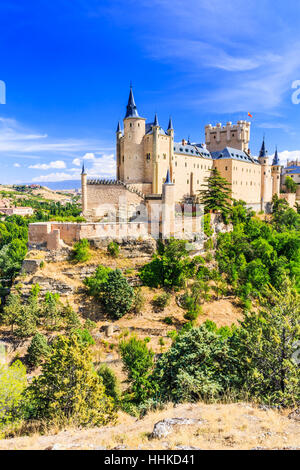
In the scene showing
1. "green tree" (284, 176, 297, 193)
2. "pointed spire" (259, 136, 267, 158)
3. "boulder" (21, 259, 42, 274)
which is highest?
"pointed spire" (259, 136, 267, 158)

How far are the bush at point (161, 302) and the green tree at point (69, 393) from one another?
52.4ft

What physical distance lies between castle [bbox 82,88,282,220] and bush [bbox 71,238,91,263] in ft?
18.5

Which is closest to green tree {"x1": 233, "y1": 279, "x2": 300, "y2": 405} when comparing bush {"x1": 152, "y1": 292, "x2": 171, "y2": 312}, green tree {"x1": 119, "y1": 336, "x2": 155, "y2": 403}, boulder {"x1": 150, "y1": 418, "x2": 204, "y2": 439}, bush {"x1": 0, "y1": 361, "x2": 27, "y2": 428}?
boulder {"x1": 150, "y1": 418, "x2": 204, "y2": 439}

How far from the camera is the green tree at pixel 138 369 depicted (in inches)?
750

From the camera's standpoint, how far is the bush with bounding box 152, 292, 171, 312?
97.9ft

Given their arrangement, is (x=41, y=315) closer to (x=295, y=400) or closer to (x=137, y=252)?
(x=137, y=252)

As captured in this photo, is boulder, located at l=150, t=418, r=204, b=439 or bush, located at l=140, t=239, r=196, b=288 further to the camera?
bush, located at l=140, t=239, r=196, b=288

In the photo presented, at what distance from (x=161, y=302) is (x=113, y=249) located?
25.4ft

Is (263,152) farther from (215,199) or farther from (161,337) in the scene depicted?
(161,337)

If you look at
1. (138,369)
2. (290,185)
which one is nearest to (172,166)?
(138,369)

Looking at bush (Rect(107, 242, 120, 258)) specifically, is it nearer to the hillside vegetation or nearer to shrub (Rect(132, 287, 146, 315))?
the hillside vegetation

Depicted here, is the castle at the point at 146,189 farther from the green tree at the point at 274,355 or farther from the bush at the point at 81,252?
the green tree at the point at 274,355

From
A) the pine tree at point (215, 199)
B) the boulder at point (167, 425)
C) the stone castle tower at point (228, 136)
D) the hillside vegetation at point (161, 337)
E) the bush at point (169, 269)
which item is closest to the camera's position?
the boulder at point (167, 425)

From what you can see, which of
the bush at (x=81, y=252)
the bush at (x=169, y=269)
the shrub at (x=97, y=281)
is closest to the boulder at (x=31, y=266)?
the bush at (x=81, y=252)
